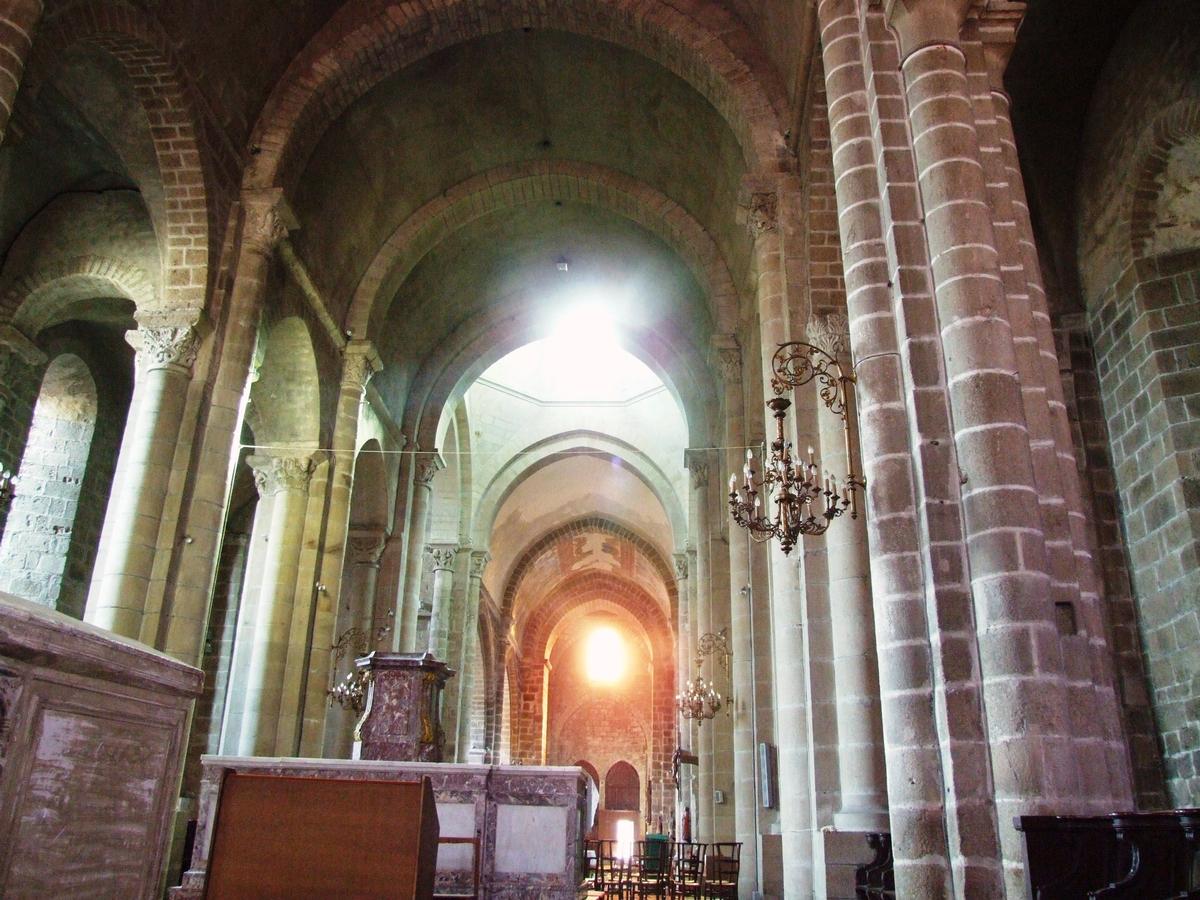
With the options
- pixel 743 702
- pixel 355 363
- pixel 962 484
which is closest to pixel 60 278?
pixel 355 363

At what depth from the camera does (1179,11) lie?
28.1 feet

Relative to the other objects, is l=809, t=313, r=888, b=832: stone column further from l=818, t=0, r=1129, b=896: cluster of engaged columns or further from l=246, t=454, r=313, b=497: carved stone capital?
l=246, t=454, r=313, b=497: carved stone capital

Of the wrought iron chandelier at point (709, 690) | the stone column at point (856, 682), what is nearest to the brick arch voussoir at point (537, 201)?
the wrought iron chandelier at point (709, 690)

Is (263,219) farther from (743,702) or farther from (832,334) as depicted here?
(743,702)

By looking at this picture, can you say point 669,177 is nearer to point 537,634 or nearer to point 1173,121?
point 1173,121

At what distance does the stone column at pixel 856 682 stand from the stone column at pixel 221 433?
6.34m

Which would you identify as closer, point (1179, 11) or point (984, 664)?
point (984, 664)

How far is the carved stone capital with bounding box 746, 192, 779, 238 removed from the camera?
10.8 meters

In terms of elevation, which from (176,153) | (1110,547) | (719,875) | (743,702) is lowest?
(719,875)

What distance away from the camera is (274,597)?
507 inches

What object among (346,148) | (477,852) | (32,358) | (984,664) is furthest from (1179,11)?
(32,358)

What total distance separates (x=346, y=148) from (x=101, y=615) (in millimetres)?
7510

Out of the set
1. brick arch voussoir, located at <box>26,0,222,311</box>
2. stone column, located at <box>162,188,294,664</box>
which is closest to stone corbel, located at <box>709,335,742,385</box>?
stone column, located at <box>162,188,294,664</box>

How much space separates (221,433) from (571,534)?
21.2 m
